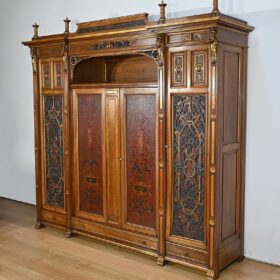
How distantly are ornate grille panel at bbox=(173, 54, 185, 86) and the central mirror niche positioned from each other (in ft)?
0.67

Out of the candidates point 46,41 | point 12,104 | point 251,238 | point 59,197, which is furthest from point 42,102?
point 251,238

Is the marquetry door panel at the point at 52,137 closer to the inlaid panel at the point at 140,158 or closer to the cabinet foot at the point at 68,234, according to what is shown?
the cabinet foot at the point at 68,234

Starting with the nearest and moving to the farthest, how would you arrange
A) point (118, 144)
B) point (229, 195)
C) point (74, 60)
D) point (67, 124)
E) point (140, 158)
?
1. point (229, 195)
2. point (140, 158)
3. point (118, 144)
4. point (74, 60)
5. point (67, 124)

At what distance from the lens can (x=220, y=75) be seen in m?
3.27

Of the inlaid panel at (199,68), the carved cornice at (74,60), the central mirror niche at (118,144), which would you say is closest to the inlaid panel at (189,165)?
the inlaid panel at (199,68)

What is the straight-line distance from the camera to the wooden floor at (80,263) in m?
3.43

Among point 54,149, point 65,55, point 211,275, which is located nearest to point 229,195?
point 211,275

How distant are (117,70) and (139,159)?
3.73 feet

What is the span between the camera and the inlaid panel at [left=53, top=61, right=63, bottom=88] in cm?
425

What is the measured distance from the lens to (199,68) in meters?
3.31

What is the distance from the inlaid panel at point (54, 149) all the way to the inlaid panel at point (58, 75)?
0.12 meters

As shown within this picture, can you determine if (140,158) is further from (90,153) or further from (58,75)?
(58,75)

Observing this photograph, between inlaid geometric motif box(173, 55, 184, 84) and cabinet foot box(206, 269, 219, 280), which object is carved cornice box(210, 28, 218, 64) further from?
cabinet foot box(206, 269, 219, 280)

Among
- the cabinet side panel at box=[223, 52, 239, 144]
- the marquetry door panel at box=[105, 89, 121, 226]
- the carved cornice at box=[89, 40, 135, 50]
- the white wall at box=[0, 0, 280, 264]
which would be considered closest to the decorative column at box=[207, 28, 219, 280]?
the cabinet side panel at box=[223, 52, 239, 144]
